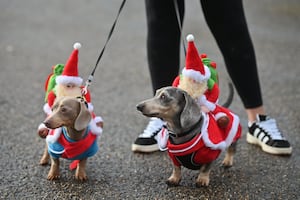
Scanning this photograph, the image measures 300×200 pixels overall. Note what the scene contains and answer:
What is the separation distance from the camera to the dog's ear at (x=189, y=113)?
2.33m

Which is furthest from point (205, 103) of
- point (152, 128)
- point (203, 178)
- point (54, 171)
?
point (54, 171)

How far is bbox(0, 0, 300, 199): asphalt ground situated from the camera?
2.47 m

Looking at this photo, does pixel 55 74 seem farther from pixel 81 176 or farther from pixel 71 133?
pixel 81 176

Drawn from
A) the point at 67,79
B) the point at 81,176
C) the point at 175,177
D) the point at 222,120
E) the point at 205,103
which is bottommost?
the point at 175,177

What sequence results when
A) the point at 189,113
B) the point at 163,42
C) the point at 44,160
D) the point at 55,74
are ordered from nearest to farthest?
the point at 189,113, the point at 55,74, the point at 44,160, the point at 163,42

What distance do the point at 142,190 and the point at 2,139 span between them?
3.38 ft

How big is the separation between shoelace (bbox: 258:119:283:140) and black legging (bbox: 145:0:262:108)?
17 centimetres

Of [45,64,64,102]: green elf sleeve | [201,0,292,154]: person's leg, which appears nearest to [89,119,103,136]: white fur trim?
[45,64,64,102]: green elf sleeve

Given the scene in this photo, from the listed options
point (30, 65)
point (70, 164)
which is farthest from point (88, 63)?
point (70, 164)

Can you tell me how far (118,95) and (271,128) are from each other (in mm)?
1345

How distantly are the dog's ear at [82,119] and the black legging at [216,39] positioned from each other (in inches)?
23.9

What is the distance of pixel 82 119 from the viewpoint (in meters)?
2.35

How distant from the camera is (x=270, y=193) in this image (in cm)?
243

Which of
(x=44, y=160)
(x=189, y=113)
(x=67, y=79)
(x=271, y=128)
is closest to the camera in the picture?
(x=189, y=113)
